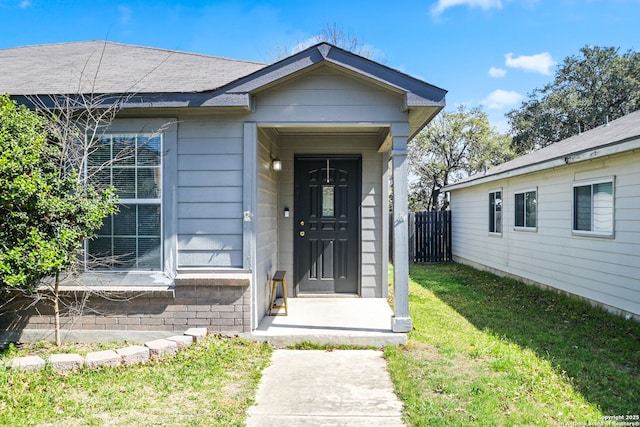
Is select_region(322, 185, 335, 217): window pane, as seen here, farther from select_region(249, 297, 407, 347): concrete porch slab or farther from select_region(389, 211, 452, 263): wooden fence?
select_region(389, 211, 452, 263): wooden fence

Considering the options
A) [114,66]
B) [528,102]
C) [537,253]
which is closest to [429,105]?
[114,66]

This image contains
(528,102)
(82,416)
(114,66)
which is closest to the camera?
(82,416)

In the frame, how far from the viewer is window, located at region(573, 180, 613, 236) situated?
6137 millimetres

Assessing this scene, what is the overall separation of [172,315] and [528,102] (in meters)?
24.3

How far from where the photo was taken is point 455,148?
19.7 m

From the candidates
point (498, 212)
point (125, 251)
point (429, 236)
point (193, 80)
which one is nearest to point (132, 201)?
point (125, 251)

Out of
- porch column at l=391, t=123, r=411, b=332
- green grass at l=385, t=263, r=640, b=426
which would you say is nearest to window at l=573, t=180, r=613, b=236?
green grass at l=385, t=263, r=640, b=426

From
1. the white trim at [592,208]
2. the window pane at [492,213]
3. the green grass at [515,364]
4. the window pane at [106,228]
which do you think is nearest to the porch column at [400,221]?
the green grass at [515,364]

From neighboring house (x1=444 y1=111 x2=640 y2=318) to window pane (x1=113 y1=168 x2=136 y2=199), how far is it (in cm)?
582

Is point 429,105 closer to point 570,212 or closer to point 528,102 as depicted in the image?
point 570,212

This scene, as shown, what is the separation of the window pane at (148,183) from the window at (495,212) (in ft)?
26.3

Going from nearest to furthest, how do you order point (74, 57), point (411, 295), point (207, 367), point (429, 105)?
point (207, 367)
point (429, 105)
point (74, 57)
point (411, 295)

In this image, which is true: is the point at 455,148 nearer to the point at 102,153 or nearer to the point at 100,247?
the point at 102,153

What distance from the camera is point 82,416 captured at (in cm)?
301
